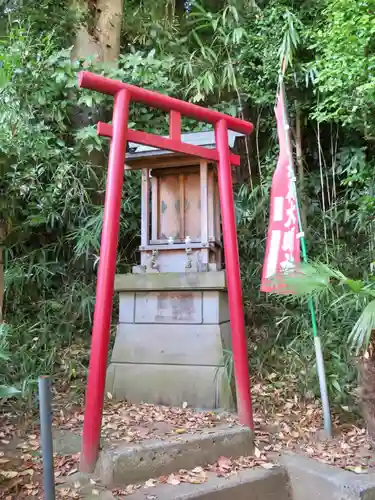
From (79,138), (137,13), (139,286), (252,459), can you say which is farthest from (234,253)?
(137,13)

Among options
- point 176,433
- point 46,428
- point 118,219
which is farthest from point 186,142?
point 46,428

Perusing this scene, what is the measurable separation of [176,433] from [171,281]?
1.37 meters

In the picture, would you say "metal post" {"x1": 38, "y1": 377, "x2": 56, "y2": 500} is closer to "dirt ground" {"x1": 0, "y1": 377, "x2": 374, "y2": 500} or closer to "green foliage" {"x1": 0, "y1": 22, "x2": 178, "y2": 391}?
"dirt ground" {"x1": 0, "y1": 377, "x2": 374, "y2": 500}

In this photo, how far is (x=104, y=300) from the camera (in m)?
2.92

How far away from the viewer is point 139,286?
4.10 meters

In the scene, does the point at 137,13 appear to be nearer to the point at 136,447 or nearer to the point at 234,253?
the point at 234,253

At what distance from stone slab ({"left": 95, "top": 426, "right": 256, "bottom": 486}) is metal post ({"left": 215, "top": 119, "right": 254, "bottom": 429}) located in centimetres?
22

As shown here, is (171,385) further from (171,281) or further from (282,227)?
(282,227)

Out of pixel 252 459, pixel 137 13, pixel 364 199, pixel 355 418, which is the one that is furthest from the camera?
pixel 137 13

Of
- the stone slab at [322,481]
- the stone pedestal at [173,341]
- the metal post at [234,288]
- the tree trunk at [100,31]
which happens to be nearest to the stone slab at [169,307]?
the stone pedestal at [173,341]

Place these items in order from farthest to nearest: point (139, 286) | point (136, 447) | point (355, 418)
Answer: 1. point (139, 286)
2. point (355, 418)
3. point (136, 447)

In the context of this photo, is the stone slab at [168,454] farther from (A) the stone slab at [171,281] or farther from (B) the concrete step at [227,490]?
(A) the stone slab at [171,281]

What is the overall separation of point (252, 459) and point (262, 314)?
218 cm

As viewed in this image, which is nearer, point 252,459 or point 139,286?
point 252,459
